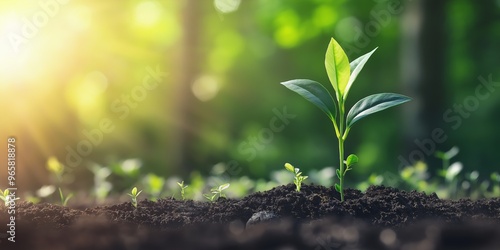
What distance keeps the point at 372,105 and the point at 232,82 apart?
48.8 feet

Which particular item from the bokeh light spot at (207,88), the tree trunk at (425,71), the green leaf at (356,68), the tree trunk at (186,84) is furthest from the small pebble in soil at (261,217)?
the bokeh light spot at (207,88)

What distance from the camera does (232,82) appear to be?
17.6 m

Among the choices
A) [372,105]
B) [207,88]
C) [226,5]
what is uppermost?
[226,5]

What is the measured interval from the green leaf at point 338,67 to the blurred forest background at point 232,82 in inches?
188

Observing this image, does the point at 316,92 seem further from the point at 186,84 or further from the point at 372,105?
the point at 186,84

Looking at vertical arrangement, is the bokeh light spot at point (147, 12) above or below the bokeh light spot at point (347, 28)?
above

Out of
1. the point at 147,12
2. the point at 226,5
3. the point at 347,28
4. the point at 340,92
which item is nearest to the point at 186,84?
the point at 147,12

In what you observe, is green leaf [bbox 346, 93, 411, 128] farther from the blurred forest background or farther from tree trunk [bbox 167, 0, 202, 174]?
tree trunk [bbox 167, 0, 202, 174]

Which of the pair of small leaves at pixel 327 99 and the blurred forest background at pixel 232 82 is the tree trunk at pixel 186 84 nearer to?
the blurred forest background at pixel 232 82

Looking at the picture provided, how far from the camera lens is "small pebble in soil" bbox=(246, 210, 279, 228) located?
253 centimetres

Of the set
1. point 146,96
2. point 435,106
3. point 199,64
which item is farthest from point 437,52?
point 146,96

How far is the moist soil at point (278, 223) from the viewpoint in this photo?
72.9 inches

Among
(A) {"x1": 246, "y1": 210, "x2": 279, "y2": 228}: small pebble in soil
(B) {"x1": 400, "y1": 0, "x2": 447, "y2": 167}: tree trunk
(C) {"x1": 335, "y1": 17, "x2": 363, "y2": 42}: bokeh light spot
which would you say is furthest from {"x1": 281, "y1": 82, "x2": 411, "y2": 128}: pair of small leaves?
(C) {"x1": 335, "y1": 17, "x2": 363, "y2": 42}: bokeh light spot

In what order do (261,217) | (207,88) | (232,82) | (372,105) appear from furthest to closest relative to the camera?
(232,82) → (207,88) → (372,105) → (261,217)
